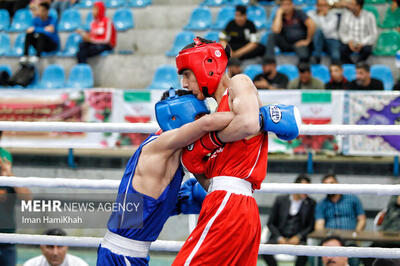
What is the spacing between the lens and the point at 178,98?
254 cm

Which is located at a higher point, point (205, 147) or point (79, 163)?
point (205, 147)

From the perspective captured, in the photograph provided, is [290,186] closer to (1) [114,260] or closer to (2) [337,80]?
(1) [114,260]

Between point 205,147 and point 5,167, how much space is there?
78.2 inches

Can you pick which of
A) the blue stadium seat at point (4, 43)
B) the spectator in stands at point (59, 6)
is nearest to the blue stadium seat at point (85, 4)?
the spectator in stands at point (59, 6)

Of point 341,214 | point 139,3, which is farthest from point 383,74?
point 139,3

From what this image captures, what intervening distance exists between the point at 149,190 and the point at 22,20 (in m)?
8.94

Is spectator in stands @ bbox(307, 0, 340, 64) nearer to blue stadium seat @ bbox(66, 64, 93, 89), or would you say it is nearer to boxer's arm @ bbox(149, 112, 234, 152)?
blue stadium seat @ bbox(66, 64, 93, 89)

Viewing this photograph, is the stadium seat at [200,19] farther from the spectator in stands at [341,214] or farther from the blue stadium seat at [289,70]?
the spectator in stands at [341,214]

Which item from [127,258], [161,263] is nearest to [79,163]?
[161,263]

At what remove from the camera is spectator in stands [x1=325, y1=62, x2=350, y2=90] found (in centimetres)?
720

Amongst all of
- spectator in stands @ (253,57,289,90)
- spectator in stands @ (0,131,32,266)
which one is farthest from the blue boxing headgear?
spectator in stands @ (253,57,289,90)

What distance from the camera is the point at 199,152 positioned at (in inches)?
99.9

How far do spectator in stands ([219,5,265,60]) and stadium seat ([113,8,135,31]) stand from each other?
236cm

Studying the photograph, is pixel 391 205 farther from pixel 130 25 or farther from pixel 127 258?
pixel 130 25
